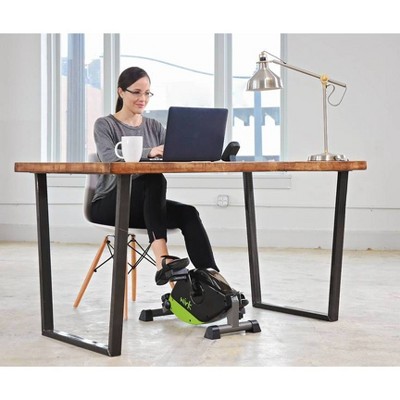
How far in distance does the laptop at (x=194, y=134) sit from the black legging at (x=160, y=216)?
23 centimetres

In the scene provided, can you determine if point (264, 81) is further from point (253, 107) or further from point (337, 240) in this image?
point (253, 107)

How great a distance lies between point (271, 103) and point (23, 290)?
2.85 m

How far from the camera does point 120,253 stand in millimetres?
2406

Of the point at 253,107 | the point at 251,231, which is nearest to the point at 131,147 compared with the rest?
the point at 251,231

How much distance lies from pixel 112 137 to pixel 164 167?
88 centimetres

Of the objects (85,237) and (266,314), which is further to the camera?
(85,237)

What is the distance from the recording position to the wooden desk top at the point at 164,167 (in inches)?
92.4

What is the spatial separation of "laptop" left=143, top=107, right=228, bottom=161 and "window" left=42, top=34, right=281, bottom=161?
10.4 feet

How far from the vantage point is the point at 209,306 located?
2736 mm

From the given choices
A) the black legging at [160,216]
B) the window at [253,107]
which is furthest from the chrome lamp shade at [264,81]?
the window at [253,107]

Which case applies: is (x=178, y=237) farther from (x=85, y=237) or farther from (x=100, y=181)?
(x=100, y=181)

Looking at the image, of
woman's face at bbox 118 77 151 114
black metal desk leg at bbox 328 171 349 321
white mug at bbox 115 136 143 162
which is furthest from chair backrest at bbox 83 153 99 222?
black metal desk leg at bbox 328 171 349 321

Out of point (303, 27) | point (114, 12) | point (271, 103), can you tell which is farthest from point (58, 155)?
point (303, 27)

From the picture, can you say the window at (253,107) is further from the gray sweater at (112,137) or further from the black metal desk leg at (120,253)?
the black metal desk leg at (120,253)
